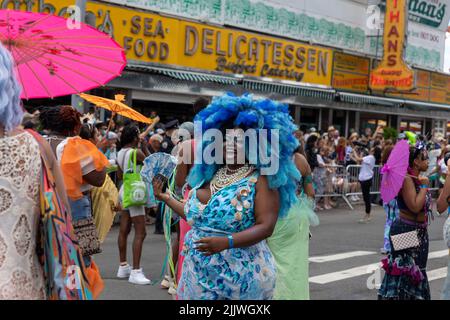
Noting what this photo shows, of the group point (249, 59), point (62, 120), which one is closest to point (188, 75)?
point (249, 59)

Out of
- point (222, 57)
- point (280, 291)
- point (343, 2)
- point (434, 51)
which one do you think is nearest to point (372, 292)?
point (280, 291)

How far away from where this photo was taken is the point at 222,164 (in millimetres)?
3775

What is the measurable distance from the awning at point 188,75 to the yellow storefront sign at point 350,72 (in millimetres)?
6765

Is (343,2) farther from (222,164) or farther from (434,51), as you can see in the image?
(222,164)

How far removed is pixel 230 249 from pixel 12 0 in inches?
462

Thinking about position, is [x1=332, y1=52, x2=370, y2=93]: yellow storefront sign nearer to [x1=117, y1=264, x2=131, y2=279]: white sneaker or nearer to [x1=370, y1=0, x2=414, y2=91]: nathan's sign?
[x1=370, y1=0, x2=414, y2=91]: nathan's sign

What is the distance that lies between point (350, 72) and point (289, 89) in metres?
5.32

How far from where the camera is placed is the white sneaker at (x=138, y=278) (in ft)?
23.5

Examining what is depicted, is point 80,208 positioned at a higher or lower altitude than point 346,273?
higher

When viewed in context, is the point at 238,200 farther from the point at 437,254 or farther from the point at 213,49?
the point at 213,49

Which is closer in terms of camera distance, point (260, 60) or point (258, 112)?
point (258, 112)

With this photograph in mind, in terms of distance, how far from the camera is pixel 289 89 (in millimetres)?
20203

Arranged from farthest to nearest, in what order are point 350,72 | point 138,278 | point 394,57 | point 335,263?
point 350,72
point 394,57
point 335,263
point 138,278

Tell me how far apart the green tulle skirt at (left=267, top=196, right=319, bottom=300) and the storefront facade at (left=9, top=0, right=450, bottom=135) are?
6308mm
